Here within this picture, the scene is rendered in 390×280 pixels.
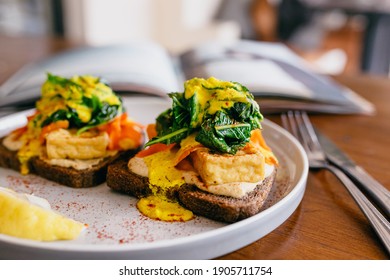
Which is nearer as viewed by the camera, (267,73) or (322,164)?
(322,164)

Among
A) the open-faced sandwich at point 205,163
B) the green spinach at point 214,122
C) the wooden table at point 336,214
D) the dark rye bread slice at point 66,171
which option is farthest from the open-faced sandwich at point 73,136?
the wooden table at point 336,214

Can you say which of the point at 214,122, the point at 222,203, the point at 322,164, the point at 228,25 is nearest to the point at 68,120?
the point at 214,122

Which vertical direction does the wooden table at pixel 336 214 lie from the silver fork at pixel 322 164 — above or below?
below

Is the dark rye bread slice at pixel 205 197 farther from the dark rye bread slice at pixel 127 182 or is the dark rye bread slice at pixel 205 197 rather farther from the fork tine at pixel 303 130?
the fork tine at pixel 303 130

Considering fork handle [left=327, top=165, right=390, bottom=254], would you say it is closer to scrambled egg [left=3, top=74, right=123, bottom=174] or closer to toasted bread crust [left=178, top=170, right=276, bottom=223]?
toasted bread crust [left=178, top=170, right=276, bottom=223]

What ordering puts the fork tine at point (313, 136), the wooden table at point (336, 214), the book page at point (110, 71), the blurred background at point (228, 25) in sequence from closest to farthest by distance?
the wooden table at point (336, 214) < the fork tine at point (313, 136) < the book page at point (110, 71) < the blurred background at point (228, 25)

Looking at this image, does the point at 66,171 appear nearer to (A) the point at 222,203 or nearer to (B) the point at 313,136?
(A) the point at 222,203

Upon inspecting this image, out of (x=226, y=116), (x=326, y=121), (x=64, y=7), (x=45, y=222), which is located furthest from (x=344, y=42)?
(x=45, y=222)
